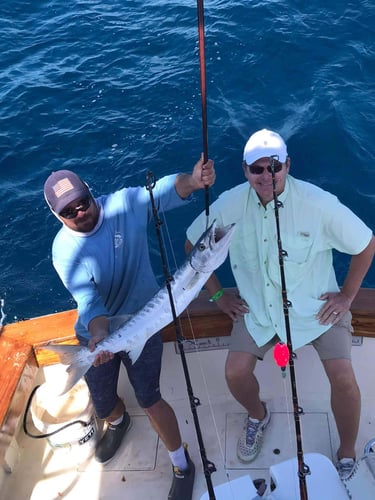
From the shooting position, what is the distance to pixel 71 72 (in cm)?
842

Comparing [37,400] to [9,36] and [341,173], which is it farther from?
[9,36]

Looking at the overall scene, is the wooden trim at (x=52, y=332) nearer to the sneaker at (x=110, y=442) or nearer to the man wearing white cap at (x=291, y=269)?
the man wearing white cap at (x=291, y=269)

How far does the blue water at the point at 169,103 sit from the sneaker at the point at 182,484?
238 centimetres

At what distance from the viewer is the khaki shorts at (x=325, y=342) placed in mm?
2916

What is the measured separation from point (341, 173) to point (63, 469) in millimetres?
4344

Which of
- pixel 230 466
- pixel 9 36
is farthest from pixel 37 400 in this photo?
pixel 9 36

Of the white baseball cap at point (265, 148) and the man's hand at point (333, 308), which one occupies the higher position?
the white baseball cap at point (265, 148)

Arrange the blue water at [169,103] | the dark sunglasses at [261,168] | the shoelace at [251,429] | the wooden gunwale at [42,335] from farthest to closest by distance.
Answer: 1. the blue water at [169,103]
2. the shoelace at [251,429]
3. the wooden gunwale at [42,335]
4. the dark sunglasses at [261,168]

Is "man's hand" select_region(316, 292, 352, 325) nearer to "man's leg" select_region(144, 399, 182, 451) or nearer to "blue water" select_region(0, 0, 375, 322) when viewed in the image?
"man's leg" select_region(144, 399, 182, 451)

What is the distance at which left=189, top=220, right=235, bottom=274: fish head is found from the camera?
2.56 m

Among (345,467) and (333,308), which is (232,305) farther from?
(345,467)

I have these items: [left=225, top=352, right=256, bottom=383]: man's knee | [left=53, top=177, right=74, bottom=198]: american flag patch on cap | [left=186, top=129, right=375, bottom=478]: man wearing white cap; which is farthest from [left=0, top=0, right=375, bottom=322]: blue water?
[left=53, top=177, right=74, bottom=198]: american flag patch on cap

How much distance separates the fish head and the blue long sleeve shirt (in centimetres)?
43

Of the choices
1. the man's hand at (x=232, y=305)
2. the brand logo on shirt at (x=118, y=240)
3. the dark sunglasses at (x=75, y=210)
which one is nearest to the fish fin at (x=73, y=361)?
the brand logo on shirt at (x=118, y=240)
